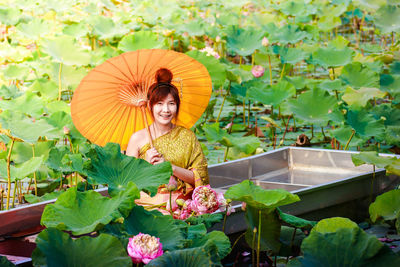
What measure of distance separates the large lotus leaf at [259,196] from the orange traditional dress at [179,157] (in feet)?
2.35

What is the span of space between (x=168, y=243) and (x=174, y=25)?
4658mm

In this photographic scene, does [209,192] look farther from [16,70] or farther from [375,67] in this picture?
[375,67]

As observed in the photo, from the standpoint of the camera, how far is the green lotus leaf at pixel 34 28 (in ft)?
17.0

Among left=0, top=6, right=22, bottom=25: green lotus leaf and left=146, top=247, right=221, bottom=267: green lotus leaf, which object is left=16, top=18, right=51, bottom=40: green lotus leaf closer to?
left=0, top=6, right=22, bottom=25: green lotus leaf

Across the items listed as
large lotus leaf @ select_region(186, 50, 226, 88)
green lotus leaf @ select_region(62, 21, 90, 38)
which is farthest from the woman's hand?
green lotus leaf @ select_region(62, 21, 90, 38)

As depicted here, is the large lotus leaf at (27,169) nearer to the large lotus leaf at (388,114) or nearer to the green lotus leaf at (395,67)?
the large lotus leaf at (388,114)

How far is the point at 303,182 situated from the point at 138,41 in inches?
75.1

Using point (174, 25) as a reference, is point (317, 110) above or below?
below

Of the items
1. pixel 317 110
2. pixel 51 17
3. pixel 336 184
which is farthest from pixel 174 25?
pixel 336 184

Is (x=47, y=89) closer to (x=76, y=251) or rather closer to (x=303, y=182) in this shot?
(x=303, y=182)

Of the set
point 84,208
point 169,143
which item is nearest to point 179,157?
point 169,143

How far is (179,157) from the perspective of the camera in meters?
2.63

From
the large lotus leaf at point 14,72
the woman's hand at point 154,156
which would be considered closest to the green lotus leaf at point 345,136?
the woman's hand at point 154,156

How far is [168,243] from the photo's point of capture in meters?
1.74
